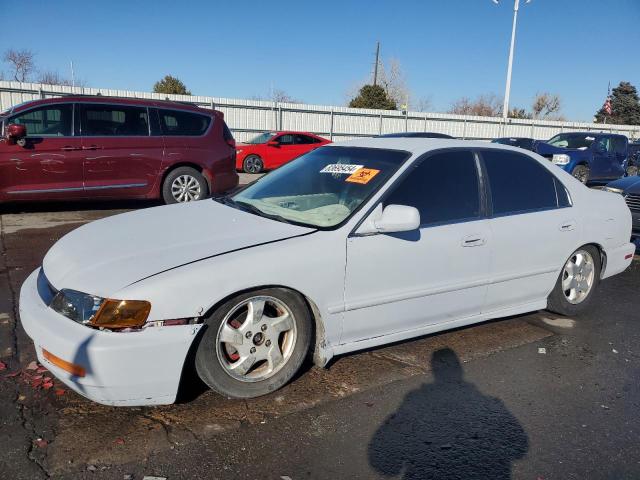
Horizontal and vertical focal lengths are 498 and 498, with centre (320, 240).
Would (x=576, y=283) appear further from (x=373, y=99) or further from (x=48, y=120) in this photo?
(x=373, y=99)

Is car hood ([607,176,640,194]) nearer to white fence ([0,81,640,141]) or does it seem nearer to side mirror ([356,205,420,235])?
side mirror ([356,205,420,235])

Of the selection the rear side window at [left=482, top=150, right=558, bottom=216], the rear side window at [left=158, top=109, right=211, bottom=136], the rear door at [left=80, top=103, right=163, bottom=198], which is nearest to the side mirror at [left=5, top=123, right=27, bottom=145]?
the rear door at [left=80, top=103, right=163, bottom=198]

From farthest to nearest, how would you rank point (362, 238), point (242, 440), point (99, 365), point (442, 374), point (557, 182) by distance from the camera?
point (557, 182)
point (442, 374)
point (362, 238)
point (242, 440)
point (99, 365)

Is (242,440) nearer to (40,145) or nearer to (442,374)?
(442,374)

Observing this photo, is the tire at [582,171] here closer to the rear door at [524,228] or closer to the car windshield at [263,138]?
the car windshield at [263,138]

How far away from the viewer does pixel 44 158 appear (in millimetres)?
7023

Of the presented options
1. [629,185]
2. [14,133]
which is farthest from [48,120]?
[629,185]

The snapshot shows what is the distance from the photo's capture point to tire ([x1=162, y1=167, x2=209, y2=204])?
7871mm

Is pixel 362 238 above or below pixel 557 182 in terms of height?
below

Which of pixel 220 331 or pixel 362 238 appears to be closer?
pixel 220 331

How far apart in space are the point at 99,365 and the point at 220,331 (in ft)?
1.91

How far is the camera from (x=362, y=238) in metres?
2.93

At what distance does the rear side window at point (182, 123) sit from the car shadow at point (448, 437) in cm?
625

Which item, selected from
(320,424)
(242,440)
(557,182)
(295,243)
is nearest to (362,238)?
(295,243)
